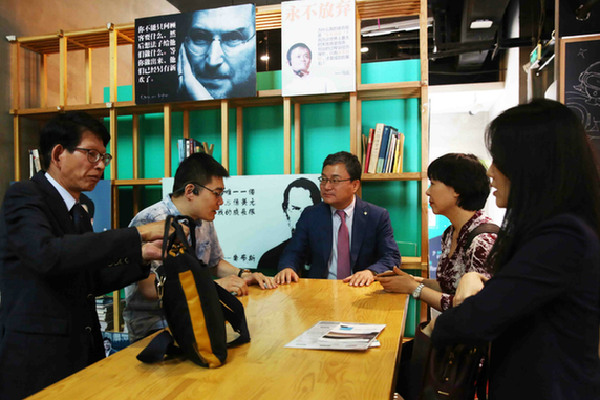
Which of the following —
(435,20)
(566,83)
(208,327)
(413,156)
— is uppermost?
(435,20)

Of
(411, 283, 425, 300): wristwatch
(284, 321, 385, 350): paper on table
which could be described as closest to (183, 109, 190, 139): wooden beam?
(411, 283, 425, 300): wristwatch

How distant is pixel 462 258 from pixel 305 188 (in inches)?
66.3

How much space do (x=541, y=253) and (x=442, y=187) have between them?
50.7 inches

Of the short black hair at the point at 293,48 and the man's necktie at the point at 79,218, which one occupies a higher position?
the short black hair at the point at 293,48

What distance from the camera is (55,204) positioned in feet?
5.32

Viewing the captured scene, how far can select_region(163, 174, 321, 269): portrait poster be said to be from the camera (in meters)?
3.57

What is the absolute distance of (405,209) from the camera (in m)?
3.71

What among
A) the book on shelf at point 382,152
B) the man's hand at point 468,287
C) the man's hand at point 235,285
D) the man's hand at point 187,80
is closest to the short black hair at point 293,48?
the man's hand at point 187,80

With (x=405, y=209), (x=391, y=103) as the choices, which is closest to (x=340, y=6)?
(x=391, y=103)

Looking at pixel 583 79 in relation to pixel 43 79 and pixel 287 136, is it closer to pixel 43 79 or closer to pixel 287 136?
pixel 287 136

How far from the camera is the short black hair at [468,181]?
2174 millimetres

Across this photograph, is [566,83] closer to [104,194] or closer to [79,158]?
[79,158]

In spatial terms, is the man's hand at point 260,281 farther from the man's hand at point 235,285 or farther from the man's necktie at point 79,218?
the man's necktie at point 79,218

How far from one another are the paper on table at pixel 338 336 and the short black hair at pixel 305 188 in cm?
193
